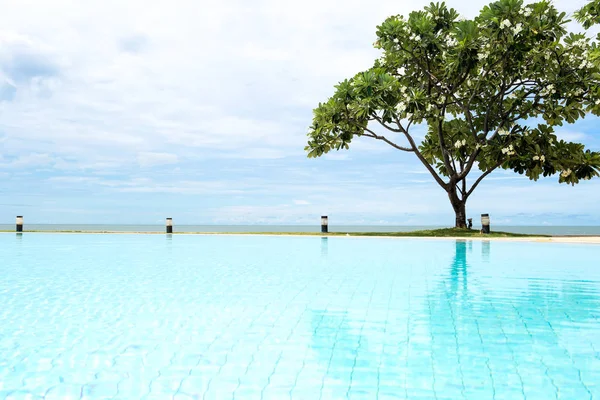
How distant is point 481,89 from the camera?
A: 29797mm

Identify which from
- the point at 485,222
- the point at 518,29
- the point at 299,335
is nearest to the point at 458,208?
the point at 485,222

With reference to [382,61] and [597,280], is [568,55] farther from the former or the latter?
[597,280]

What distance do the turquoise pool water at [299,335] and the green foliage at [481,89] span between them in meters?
17.0

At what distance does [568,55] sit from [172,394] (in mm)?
29564

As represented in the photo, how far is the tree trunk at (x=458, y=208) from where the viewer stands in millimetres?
31312

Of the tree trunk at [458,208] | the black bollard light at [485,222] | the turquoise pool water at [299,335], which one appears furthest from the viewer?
the tree trunk at [458,208]

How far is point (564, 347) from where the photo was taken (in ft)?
20.5

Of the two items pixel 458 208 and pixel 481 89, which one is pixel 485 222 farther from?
pixel 481 89

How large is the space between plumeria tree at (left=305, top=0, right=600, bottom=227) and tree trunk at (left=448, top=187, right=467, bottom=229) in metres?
0.06

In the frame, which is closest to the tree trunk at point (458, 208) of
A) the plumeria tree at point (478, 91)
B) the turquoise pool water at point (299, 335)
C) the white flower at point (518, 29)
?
the plumeria tree at point (478, 91)

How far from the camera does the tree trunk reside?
31.3m

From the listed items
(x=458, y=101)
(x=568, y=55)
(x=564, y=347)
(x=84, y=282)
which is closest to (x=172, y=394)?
(x=564, y=347)

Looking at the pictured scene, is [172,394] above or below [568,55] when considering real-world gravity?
below

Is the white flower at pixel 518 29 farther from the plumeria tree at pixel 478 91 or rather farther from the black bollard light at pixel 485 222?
the black bollard light at pixel 485 222
